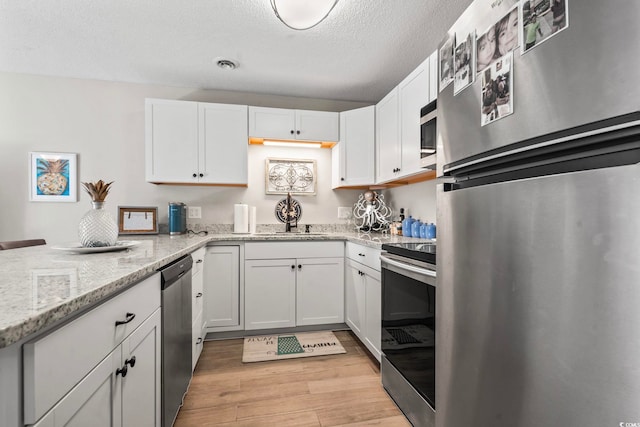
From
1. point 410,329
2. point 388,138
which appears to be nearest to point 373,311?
point 410,329

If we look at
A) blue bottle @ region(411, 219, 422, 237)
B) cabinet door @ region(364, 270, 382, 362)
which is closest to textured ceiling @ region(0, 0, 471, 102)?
blue bottle @ region(411, 219, 422, 237)

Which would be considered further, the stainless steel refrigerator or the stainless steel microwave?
the stainless steel microwave

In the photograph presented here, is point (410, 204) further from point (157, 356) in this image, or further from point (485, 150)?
point (157, 356)

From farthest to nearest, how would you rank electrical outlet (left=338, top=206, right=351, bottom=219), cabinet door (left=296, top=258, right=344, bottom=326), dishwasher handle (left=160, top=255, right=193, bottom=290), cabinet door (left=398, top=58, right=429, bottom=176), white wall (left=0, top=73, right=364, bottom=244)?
electrical outlet (left=338, top=206, right=351, bottom=219)
white wall (left=0, top=73, right=364, bottom=244)
cabinet door (left=296, top=258, right=344, bottom=326)
cabinet door (left=398, top=58, right=429, bottom=176)
dishwasher handle (left=160, top=255, right=193, bottom=290)

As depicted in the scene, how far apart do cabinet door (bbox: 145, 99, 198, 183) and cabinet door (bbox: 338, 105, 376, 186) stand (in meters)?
1.47

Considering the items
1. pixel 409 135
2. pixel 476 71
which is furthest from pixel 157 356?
pixel 409 135

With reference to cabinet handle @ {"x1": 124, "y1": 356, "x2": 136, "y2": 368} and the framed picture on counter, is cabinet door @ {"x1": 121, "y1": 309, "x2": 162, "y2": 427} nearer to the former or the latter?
cabinet handle @ {"x1": 124, "y1": 356, "x2": 136, "y2": 368}

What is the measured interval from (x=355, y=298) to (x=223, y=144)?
192 cm

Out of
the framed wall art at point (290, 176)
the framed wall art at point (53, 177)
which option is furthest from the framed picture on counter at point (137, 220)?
the framed wall art at point (290, 176)

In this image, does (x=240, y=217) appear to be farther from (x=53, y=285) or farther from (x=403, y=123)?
(x=53, y=285)

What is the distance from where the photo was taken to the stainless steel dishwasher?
129cm

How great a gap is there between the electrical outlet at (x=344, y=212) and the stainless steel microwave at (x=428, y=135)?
1.58m

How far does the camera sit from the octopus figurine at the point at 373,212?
3.17 m

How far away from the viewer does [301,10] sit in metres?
1.56
